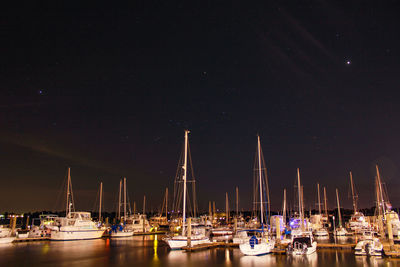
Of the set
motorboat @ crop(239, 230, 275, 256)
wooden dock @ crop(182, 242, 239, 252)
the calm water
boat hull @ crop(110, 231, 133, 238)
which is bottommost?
boat hull @ crop(110, 231, 133, 238)

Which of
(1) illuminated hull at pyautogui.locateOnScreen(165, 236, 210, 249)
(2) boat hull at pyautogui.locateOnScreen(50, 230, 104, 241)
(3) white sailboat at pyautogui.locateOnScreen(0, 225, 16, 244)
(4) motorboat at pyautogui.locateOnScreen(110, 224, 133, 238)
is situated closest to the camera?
(1) illuminated hull at pyautogui.locateOnScreen(165, 236, 210, 249)

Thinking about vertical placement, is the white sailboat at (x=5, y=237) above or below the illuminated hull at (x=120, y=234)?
above

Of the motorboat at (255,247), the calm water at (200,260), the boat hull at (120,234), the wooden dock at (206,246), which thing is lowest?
the boat hull at (120,234)

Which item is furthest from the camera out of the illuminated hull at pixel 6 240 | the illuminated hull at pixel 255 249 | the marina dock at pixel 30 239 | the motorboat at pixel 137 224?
the motorboat at pixel 137 224

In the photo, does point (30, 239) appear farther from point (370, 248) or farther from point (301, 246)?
point (370, 248)

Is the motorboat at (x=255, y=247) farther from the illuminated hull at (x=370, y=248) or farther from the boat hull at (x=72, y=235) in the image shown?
the boat hull at (x=72, y=235)

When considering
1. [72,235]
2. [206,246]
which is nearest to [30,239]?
[72,235]

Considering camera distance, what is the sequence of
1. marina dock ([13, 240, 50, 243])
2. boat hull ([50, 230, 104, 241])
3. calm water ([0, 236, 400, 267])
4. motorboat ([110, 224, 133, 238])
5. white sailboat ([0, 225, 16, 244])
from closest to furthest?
calm water ([0, 236, 400, 267]), white sailboat ([0, 225, 16, 244]), marina dock ([13, 240, 50, 243]), boat hull ([50, 230, 104, 241]), motorboat ([110, 224, 133, 238])

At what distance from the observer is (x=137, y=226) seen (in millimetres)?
78500

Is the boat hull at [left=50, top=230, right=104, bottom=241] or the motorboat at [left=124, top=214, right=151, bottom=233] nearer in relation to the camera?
the boat hull at [left=50, top=230, right=104, bottom=241]

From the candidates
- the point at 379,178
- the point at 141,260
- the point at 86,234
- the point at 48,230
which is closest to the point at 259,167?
the point at 141,260

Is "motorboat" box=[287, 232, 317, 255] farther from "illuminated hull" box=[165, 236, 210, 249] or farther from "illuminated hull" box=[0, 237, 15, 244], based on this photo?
"illuminated hull" box=[0, 237, 15, 244]

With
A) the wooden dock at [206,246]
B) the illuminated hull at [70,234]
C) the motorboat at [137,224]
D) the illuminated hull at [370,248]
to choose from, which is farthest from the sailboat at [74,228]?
the illuminated hull at [370,248]

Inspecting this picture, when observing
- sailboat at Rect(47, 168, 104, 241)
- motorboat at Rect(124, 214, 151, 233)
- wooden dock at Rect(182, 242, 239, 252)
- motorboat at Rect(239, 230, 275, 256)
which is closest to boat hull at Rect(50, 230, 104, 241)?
sailboat at Rect(47, 168, 104, 241)
